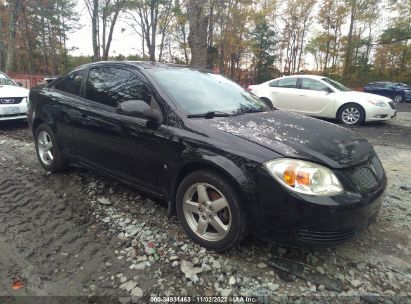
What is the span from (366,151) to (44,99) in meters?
4.15

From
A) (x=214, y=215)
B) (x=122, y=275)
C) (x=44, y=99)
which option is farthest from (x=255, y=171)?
(x=44, y=99)

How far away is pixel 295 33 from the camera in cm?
3738

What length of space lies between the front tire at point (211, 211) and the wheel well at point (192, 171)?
0.10 feet

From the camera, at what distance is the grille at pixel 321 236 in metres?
2.38

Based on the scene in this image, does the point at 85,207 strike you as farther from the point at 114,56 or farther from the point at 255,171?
the point at 114,56

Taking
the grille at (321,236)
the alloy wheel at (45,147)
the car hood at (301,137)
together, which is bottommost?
the grille at (321,236)

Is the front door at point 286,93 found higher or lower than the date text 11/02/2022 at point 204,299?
higher

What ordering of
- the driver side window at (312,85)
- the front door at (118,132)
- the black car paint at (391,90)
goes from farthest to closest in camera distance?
1. the black car paint at (391,90)
2. the driver side window at (312,85)
3. the front door at (118,132)

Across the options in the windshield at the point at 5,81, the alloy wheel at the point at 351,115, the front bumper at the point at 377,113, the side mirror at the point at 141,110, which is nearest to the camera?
the side mirror at the point at 141,110

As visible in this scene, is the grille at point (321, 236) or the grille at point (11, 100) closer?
the grille at point (321, 236)

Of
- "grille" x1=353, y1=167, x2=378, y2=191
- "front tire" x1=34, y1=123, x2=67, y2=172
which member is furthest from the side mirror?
"front tire" x1=34, y1=123, x2=67, y2=172

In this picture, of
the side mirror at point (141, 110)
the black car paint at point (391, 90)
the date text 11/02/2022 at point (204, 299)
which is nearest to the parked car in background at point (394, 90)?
the black car paint at point (391, 90)

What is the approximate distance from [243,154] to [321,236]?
843mm

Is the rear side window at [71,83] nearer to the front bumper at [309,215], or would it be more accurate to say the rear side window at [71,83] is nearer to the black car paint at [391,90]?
the front bumper at [309,215]
